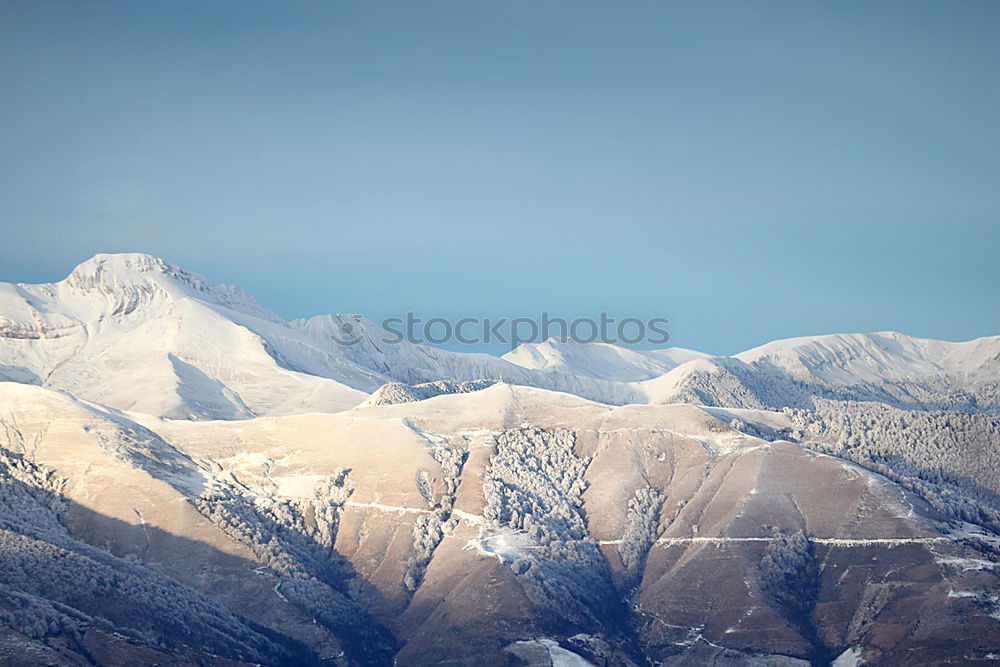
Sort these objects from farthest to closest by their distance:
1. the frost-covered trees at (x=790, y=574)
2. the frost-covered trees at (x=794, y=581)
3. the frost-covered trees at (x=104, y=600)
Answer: the frost-covered trees at (x=790, y=574)
the frost-covered trees at (x=794, y=581)
the frost-covered trees at (x=104, y=600)

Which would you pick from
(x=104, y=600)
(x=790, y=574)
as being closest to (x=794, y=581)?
(x=790, y=574)

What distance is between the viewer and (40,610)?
6181 inches

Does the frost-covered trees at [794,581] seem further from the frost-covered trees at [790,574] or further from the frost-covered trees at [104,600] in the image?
the frost-covered trees at [104,600]

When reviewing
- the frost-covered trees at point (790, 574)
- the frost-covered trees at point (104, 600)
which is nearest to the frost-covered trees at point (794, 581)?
the frost-covered trees at point (790, 574)

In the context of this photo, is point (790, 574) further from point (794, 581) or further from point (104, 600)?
point (104, 600)

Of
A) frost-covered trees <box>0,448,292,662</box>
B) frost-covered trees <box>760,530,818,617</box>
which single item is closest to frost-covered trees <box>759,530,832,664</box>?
frost-covered trees <box>760,530,818,617</box>

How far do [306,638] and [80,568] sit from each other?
29.7 metres

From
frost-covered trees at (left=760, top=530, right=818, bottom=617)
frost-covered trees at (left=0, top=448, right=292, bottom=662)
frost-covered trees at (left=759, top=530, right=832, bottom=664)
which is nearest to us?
frost-covered trees at (left=0, top=448, right=292, bottom=662)

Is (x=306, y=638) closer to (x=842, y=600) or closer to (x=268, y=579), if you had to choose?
(x=268, y=579)

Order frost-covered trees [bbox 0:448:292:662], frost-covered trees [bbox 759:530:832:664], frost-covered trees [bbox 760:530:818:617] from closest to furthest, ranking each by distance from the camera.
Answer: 1. frost-covered trees [bbox 0:448:292:662]
2. frost-covered trees [bbox 759:530:832:664]
3. frost-covered trees [bbox 760:530:818:617]

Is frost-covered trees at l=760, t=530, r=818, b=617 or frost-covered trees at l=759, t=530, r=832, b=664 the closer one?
frost-covered trees at l=759, t=530, r=832, b=664

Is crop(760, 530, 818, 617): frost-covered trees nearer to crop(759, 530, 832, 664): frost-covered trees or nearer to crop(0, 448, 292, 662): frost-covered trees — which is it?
crop(759, 530, 832, 664): frost-covered trees

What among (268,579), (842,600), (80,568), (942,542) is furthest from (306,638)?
(942,542)

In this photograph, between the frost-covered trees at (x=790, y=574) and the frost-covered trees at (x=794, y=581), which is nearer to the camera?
the frost-covered trees at (x=794, y=581)
